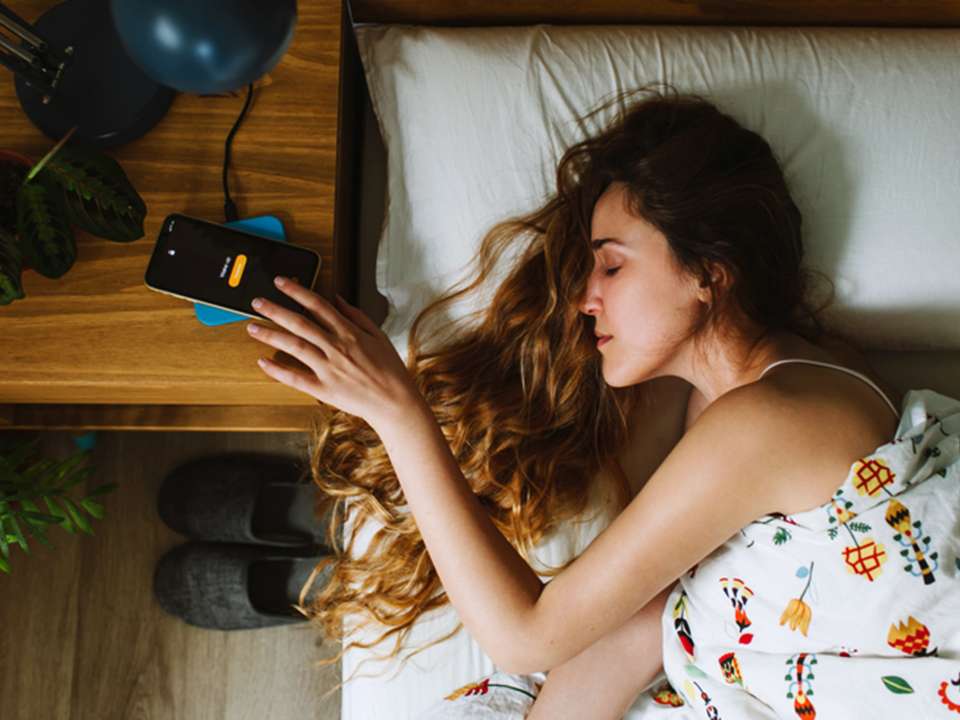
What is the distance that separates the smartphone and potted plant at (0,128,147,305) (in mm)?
41

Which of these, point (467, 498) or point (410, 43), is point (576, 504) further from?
point (410, 43)

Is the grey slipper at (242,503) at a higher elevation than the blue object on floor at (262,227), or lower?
lower

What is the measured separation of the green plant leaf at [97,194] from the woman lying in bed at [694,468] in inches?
7.6

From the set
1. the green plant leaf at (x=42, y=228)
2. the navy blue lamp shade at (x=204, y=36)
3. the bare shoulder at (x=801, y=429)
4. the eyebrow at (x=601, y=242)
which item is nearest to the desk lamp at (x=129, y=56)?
the navy blue lamp shade at (x=204, y=36)

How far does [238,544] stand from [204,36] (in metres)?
0.98

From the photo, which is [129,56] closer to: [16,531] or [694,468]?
[16,531]

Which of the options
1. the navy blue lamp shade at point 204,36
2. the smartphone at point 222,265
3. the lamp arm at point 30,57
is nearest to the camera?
the navy blue lamp shade at point 204,36

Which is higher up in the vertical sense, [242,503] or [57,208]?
[57,208]

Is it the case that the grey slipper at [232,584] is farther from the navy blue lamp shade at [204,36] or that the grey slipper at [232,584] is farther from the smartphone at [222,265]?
the navy blue lamp shade at [204,36]

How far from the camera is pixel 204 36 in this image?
2.23 feet

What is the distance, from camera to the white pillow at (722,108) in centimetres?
105

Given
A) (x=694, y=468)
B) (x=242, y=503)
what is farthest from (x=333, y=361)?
(x=242, y=503)

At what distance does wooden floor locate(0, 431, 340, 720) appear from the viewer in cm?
142

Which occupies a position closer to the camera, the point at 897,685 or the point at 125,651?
the point at 897,685
